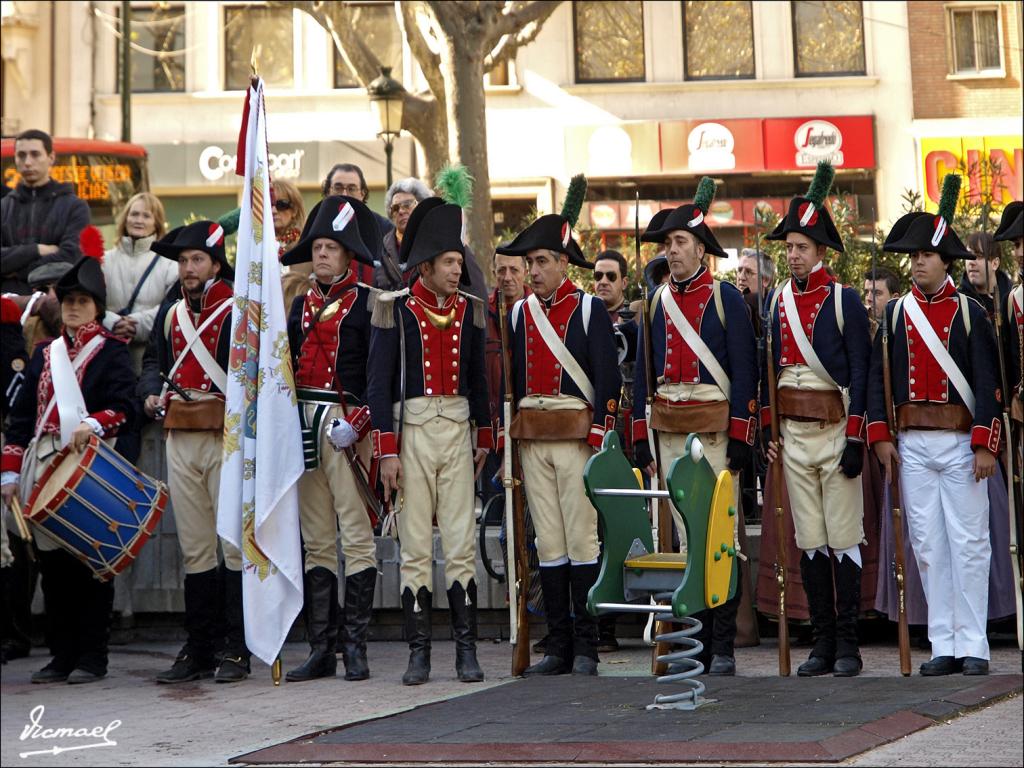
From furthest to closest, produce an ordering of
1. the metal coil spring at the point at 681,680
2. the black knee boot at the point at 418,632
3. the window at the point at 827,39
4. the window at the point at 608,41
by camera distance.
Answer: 1. the window at the point at 608,41
2. the window at the point at 827,39
3. the black knee boot at the point at 418,632
4. the metal coil spring at the point at 681,680

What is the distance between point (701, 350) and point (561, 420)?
79cm

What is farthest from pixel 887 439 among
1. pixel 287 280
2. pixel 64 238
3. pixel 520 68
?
pixel 520 68

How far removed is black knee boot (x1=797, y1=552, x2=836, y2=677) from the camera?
864 cm

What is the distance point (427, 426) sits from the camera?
28.8 ft

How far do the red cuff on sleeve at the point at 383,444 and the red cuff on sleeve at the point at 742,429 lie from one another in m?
1.69

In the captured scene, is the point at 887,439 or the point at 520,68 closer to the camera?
the point at 887,439

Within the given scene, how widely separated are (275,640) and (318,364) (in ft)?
4.76

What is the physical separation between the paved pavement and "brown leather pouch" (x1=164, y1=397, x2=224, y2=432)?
138 cm

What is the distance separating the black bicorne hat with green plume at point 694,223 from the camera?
8727 mm

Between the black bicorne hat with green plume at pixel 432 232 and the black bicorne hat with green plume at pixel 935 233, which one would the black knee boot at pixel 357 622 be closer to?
the black bicorne hat with green plume at pixel 432 232

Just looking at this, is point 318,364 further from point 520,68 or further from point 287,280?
point 520,68

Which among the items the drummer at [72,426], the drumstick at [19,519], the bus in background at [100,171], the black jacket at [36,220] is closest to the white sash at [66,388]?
the drummer at [72,426]

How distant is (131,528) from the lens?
9148mm

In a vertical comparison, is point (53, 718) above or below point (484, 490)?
below
